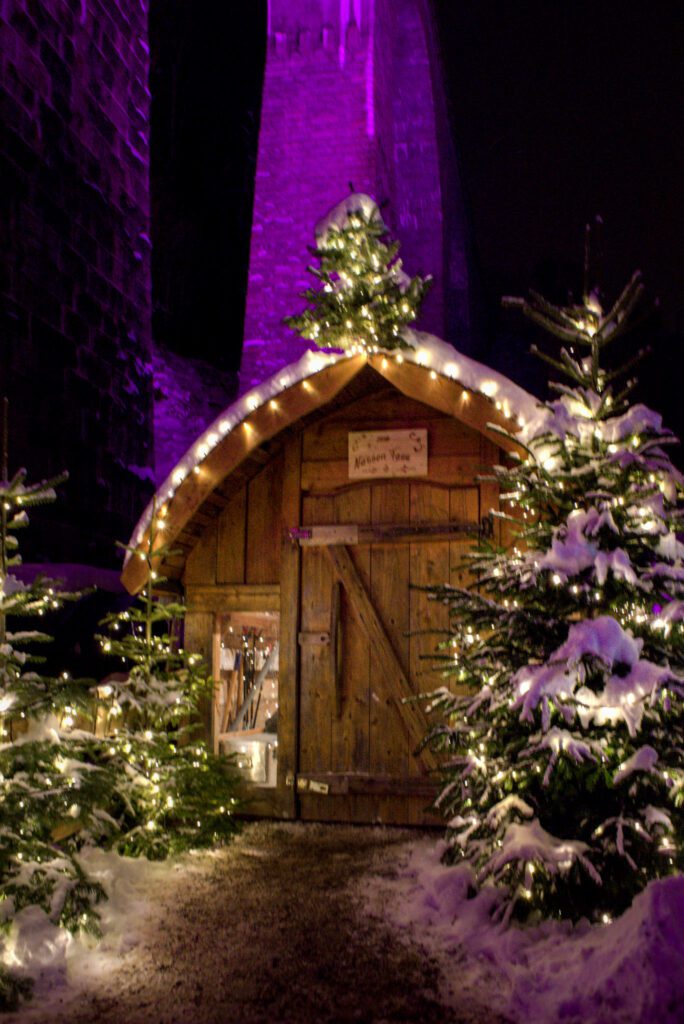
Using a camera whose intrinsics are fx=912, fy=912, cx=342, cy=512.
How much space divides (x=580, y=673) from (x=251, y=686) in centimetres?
739

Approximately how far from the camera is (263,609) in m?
8.45

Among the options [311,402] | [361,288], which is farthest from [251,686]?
[361,288]

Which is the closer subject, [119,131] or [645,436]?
[645,436]

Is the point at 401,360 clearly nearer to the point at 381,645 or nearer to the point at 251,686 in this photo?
the point at 381,645

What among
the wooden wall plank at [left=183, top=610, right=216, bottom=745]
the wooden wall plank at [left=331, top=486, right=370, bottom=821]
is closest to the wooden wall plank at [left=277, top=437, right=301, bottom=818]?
the wooden wall plank at [left=331, top=486, right=370, bottom=821]

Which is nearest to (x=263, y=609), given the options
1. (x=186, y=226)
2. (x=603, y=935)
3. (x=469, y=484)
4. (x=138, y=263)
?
(x=469, y=484)

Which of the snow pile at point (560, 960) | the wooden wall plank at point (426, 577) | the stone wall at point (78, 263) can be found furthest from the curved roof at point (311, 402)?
the snow pile at point (560, 960)

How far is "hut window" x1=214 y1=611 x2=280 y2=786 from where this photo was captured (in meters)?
10.2

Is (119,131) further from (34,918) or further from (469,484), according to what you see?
(34,918)

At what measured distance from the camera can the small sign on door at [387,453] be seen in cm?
808

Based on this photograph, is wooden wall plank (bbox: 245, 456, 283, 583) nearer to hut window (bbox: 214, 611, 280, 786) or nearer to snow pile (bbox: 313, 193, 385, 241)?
hut window (bbox: 214, 611, 280, 786)

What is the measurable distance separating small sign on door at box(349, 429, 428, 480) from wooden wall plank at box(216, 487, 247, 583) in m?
1.13

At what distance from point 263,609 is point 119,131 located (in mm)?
7538

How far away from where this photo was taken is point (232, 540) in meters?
8.56
